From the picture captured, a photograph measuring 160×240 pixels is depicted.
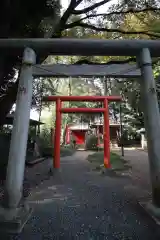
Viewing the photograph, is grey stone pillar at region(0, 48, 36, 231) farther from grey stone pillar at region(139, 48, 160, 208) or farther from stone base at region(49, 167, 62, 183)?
stone base at region(49, 167, 62, 183)

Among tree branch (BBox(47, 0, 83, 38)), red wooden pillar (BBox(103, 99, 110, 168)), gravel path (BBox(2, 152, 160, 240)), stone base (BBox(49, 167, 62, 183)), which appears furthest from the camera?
red wooden pillar (BBox(103, 99, 110, 168))

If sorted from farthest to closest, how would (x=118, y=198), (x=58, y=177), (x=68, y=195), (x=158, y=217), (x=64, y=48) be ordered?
(x=58, y=177) < (x=68, y=195) < (x=118, y=198) < (x=64, y=48) < (x=158, y=217)

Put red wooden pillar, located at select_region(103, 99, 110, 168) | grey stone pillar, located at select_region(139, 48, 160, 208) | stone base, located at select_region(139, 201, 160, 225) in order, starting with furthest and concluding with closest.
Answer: red wooden pillar, located at select_region(103, 99, 110, 168), grey stone pillar, located at select_region(139, 48, 160, 208), stone base, located at select_region(139, 201, 160, 225)

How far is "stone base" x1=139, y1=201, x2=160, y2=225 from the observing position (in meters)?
2.88

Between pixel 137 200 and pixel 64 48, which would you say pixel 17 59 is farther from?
pixel 137 200

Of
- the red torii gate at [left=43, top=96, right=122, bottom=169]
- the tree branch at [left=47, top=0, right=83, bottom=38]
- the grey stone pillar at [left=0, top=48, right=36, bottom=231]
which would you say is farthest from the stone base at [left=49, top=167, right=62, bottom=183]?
the tree branch at [left=47, top=0, right=83, bottom=38]

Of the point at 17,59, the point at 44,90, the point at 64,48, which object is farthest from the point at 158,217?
the point at 44,90

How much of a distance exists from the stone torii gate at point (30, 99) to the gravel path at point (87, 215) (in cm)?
27

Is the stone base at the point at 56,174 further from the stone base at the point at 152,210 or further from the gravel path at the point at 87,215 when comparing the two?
the stone base at the point at 152,210

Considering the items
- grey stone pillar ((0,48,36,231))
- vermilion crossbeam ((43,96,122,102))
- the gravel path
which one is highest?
vermilion crossbeam ((43,96,122,102))

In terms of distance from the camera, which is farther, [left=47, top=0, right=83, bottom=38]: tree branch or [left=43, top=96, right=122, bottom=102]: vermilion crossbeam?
[left=43, top=96, right=122, bottom=102]: vermilion crossbeam

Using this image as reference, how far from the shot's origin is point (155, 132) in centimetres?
322

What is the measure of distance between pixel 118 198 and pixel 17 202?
2.17 meters

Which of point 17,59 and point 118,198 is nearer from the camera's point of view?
point 118,198
